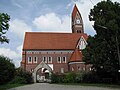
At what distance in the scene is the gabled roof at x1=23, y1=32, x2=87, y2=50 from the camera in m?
76.3

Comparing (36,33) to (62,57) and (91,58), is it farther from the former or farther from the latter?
(91,58)

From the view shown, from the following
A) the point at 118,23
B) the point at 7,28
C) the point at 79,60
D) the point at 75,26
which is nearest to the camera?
the point at 7,28

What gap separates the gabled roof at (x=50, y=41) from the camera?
76262mm

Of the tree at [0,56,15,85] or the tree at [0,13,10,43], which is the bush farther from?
the tree at [0,13,10,43]

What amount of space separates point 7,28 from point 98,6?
2211 centimetres

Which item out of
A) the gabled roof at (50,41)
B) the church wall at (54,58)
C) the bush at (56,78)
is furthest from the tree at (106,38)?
the gabled roof at (50,41)

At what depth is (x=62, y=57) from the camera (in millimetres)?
76938

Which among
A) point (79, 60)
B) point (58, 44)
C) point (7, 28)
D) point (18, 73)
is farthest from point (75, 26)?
point (7, 28)

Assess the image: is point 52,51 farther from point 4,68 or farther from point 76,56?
point 4,68

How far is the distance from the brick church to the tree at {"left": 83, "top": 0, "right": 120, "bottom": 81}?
96.2 feet

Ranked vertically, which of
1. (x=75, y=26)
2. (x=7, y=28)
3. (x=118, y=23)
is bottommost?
(x=7, y=28)

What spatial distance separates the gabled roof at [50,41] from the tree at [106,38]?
35.4 meters

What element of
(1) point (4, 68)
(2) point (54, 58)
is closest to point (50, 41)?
(2) point (54, 58)

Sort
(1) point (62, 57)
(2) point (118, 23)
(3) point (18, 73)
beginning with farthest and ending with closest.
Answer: (1) point (62, 57), (3) point (18, 73), (2) point (118, 23)
